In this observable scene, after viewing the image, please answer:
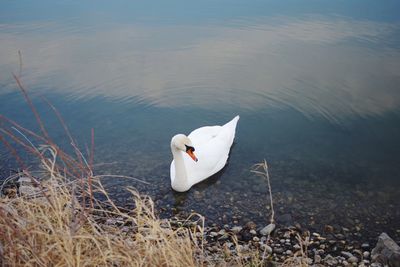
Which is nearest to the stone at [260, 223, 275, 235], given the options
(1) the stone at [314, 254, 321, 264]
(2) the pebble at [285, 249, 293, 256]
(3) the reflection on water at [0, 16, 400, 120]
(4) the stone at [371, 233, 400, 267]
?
(2) the pebble at [285, 249, 293, 256]

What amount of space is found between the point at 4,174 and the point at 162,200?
3739mm

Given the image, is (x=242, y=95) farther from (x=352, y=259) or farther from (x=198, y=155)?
(x=352, y=259)

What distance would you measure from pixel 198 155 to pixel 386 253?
13.1 feet

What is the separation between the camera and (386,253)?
560cm

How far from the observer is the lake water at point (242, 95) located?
25.6 feet

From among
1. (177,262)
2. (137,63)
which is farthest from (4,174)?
(137,63)

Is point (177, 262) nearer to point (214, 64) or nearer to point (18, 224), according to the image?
point (18, 224)

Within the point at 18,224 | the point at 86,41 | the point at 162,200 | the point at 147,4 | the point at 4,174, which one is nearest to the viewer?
the point at 18,224

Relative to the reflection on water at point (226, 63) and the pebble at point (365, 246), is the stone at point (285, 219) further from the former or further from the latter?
the reflection on water at point (226, 63)

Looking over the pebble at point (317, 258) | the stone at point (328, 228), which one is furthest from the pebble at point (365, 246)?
the pebble at point (317, 258)

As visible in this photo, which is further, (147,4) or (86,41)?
(147,4)

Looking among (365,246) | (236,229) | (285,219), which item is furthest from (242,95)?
(365,246)

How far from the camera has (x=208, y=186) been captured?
8172 millimetres

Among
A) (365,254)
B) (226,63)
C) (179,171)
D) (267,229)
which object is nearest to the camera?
(365,254)
